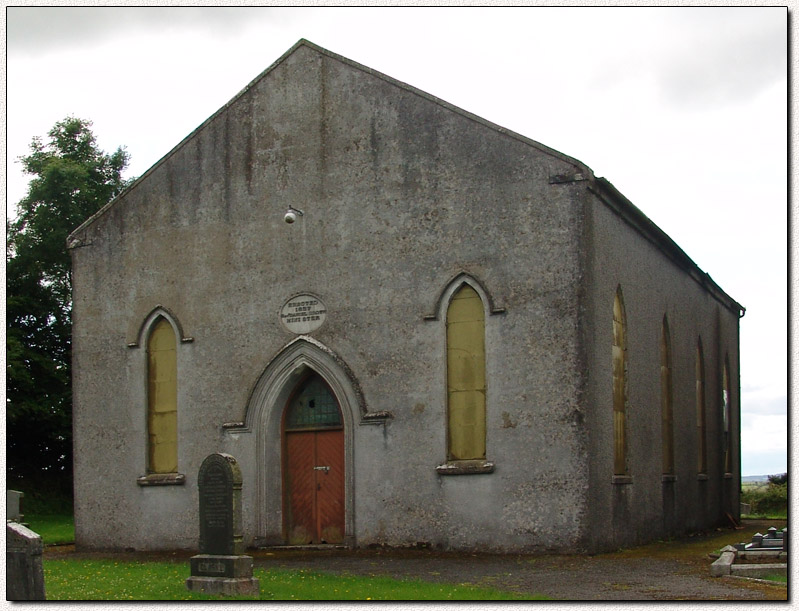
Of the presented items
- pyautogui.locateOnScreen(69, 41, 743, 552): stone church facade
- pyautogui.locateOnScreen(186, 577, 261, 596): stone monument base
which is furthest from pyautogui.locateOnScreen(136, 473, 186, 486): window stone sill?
pyautogui.locateOnScreen(186, 577, 261, 596): stone monument base

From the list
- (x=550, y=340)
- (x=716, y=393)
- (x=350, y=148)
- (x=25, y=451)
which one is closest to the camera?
(x=550, y=340)

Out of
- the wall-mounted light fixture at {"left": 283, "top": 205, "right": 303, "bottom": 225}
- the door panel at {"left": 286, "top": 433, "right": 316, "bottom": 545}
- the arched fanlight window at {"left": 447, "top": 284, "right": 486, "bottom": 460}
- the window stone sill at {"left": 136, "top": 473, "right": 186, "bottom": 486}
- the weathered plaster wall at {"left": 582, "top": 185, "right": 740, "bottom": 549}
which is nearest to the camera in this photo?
the weathered plaster wall at {"left": 582, "top": 185, "right": 740, "bottom": 549}

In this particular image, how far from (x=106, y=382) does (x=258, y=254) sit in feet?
14.5

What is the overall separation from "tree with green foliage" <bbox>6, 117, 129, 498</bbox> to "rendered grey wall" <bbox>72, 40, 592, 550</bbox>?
13001 mm

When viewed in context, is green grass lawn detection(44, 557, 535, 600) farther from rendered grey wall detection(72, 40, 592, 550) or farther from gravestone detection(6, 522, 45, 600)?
rendered grey wall detection(72, 40, 592, 550)

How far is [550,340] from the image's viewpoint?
67.6 ft

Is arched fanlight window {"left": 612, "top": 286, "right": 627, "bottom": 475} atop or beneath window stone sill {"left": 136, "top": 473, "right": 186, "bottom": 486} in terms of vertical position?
atop

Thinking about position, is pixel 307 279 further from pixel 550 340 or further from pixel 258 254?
pixel 550 340

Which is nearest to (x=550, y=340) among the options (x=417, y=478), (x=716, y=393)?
(x=417, y=478)

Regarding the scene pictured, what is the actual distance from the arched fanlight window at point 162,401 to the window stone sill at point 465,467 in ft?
19.5

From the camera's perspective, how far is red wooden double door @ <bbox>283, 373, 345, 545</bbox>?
2255cm

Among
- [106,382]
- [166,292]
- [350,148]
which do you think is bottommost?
[106,382]

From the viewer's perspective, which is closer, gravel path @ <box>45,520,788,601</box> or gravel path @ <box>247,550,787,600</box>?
gravel path @ <box>247,550,787,600</box>

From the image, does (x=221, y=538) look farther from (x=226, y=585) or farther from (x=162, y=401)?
(x=162, y=401)
